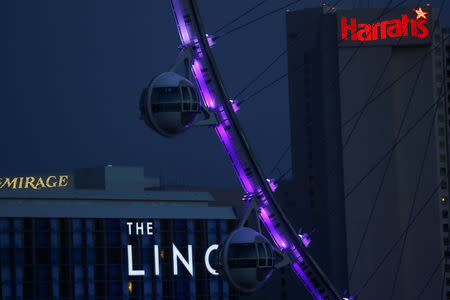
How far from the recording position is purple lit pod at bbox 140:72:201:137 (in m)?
46.2

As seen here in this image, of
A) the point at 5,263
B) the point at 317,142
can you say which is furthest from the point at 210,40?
the point at 317,142

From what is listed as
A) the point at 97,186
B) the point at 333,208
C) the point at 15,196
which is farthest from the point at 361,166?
the point at 15,196

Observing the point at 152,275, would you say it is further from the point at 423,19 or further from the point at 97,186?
the point at 423,19

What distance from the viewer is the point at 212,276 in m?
117

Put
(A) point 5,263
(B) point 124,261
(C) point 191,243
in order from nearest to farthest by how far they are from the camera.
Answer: (A) point 5,263
(B) point 124,261
(C) point 191,243

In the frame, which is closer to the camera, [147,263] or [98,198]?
[147,263]

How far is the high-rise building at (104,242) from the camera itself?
108 m

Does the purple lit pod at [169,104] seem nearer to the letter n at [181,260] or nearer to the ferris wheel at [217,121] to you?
the ferris wheel at [217,121]

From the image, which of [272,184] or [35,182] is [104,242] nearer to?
[35,182]

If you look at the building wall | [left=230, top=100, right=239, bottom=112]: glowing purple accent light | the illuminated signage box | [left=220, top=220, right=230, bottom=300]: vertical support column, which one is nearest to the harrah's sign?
the building wall

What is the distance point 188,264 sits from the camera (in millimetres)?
116062

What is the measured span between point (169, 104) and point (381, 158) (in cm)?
8339

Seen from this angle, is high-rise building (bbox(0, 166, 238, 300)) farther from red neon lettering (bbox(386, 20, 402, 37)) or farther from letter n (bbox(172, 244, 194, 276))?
red neon lettering (bbox(386, 20, 402, 37))

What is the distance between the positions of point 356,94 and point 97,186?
2263cm
